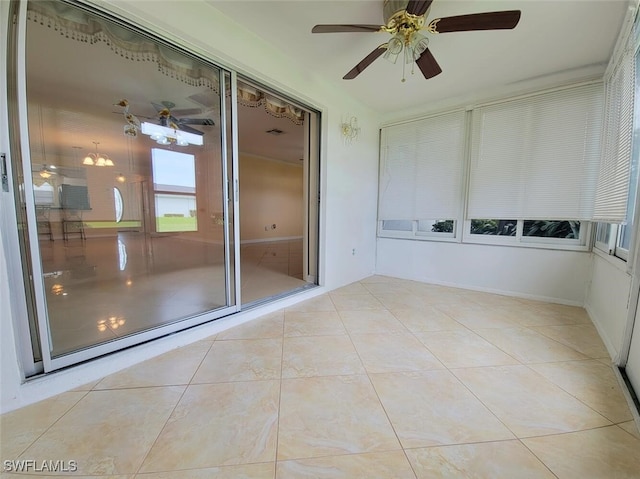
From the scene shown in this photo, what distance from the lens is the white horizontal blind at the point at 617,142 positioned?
176cm

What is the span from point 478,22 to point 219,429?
2838 mm

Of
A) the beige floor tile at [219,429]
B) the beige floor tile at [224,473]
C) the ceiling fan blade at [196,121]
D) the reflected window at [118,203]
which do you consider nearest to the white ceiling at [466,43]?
the ceiling fan blade at [196,121]

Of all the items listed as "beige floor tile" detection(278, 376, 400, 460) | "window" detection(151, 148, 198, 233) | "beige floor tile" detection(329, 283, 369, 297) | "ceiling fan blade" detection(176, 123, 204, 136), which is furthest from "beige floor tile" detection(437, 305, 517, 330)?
"ceiling fan blade" detection(176, 123, 204, 136)

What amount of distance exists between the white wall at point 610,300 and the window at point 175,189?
4.10 m

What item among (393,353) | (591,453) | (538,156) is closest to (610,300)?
(591,453)

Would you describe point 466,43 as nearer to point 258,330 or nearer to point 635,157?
point 635,157

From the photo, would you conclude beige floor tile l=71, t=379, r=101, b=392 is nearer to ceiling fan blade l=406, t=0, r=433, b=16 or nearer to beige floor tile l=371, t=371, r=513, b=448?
beige floor tile l=371, t=371, r=513, b=448

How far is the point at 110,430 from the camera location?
1.13m

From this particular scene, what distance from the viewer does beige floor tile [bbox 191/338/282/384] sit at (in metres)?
1.53

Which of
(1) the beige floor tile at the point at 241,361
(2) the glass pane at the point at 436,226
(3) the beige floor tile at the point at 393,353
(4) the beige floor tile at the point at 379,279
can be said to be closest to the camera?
(1) the beige floor tile at the point at 241,361

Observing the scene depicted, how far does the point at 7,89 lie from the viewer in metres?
1.19

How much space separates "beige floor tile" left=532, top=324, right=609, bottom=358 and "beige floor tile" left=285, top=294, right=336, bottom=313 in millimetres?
1972

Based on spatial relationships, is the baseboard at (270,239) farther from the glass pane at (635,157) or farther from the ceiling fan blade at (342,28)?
the glass pane at (635,157)

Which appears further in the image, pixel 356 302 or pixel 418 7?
pixel 356 302
